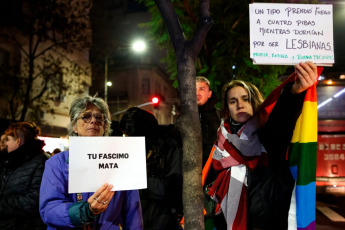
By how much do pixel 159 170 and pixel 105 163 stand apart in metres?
1.12

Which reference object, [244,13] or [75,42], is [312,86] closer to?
[244,13]

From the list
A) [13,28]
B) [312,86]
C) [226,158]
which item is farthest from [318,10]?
[13,28]

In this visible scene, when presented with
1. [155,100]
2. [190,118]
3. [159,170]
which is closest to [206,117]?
[190,118]

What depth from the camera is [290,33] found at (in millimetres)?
2406

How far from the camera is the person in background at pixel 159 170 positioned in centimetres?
Answer: 296

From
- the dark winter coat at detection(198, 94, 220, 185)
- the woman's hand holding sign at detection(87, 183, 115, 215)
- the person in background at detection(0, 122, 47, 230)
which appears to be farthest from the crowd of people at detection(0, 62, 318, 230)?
the person in background at detection(0, 122, 47, 230)

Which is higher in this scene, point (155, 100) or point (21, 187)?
point (155, 100)

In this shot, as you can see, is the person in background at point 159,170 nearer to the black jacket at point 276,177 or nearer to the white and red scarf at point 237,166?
the white and red scarf at point 237,166

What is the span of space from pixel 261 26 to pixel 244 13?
6390 mm

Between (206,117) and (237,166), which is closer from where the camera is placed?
(237,166)

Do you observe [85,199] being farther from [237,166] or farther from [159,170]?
[237,166]

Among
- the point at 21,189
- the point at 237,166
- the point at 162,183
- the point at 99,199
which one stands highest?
the point at 237,166

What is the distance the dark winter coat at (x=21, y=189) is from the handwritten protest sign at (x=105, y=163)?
1.83 meters

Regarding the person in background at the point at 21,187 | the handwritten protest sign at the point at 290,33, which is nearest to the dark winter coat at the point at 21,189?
the person in background at the point at 21,187
